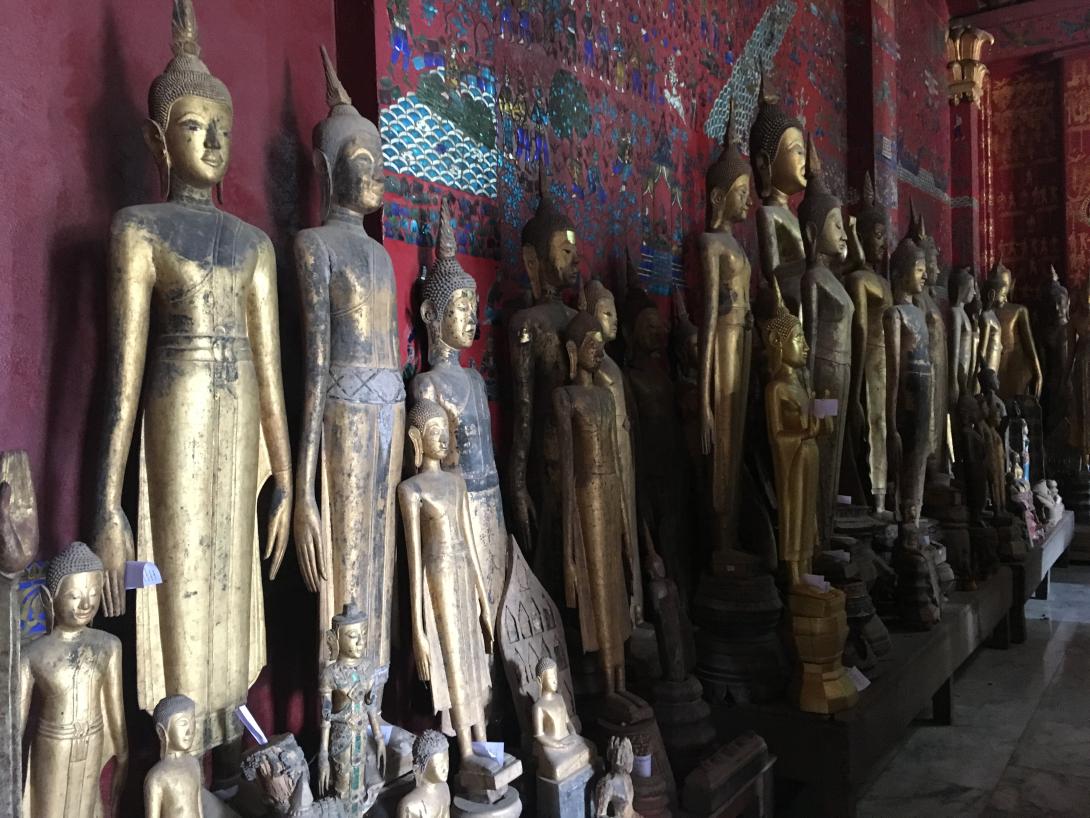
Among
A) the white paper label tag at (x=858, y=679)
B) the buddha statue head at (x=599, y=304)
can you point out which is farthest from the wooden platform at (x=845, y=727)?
the buddha statue head at (x=599, y=304)

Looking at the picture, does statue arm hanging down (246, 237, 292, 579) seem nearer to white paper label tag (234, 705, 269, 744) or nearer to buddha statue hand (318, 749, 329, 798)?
white paper label tag (234, 705, 269, 744)

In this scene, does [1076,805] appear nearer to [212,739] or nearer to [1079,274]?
[212,739]

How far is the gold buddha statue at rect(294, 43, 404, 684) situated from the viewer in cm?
264

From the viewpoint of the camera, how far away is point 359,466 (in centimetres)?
271

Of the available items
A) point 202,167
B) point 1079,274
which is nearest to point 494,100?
point 202,167

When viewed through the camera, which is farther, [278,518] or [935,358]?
[935,358]

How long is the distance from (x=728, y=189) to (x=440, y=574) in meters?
2.32

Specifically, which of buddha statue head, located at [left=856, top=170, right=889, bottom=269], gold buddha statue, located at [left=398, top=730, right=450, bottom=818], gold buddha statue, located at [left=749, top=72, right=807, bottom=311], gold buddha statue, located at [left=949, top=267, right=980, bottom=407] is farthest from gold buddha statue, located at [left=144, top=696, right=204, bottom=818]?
gold buddha statue, located at [left=949, top=267, right=980, bottom=407]

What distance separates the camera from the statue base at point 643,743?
10.0 feet

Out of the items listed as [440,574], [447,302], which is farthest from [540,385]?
[440,574]

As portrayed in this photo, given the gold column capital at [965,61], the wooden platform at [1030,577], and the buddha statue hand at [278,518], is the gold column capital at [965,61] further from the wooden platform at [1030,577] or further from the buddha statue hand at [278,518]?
the buddha statue hand at [278,518]

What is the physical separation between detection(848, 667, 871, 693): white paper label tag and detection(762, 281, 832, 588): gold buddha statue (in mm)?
415

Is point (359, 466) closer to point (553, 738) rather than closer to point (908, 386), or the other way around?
point (553, 738)

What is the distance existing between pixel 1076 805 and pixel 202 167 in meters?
4.27
